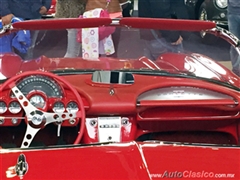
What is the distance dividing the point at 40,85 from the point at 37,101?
6 centimetres

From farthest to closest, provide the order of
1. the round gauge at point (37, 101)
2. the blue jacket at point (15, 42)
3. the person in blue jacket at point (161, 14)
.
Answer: the person in blue jacket at point (161, 14) → the blue jacket at point (15, 42) → the round gauge at point (37, 101)

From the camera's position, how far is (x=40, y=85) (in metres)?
1.83

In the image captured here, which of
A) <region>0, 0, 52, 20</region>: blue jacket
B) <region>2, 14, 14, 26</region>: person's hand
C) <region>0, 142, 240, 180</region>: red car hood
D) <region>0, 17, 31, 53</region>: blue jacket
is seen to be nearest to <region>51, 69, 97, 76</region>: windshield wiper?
<region>0, 142, 240, 180</region>: red car hood

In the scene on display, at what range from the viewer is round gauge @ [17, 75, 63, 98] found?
71.1 inches

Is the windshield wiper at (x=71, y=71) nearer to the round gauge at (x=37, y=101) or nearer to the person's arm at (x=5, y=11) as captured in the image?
the round gauge at (x=37, y=101)

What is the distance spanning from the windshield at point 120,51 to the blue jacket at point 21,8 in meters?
0.31

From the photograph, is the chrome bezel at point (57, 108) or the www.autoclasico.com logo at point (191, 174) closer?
the www.autoclasico.com logo at point (191, 174)

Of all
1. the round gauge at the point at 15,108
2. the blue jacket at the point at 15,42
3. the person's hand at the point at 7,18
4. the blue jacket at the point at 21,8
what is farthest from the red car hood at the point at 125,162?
the blue jacket at the point at 21,8

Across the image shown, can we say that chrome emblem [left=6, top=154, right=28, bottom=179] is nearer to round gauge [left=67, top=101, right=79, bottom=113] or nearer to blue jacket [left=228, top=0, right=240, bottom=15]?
round gauge [left=67, top=101, right=79, bottom=113]

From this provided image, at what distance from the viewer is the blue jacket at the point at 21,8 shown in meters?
3.81

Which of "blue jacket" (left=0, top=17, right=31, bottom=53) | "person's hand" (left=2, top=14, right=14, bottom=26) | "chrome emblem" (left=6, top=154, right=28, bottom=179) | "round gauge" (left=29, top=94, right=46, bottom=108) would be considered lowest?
"blue jacket" (left=0, top=17, right=31, bottom=53)

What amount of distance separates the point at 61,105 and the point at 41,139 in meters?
0.35

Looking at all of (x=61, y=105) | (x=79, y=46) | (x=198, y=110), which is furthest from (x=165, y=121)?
(x=79, y=46)

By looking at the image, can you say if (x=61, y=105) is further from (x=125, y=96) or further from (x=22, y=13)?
(x=22, y=13)
